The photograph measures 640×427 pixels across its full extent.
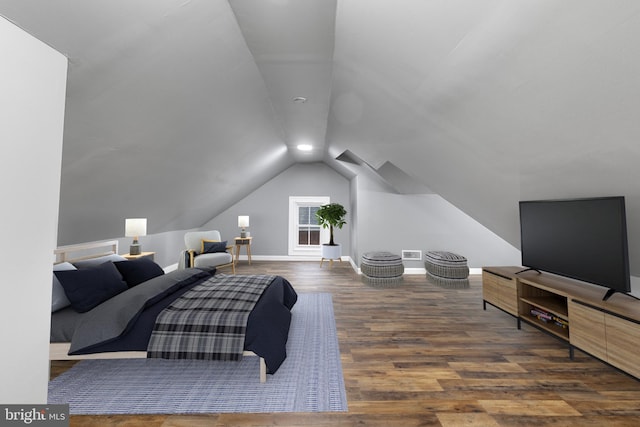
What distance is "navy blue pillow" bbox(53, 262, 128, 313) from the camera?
7.06 ft

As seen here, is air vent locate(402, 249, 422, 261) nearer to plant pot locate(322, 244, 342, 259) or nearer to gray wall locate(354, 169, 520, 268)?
gray wall locate(354, 169, 520, 268)

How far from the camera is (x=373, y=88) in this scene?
8.59 feet

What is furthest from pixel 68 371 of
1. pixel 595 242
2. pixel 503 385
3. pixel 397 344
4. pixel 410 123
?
pixel 595 242

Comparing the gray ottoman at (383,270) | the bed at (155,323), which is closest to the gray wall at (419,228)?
the gray ottoman at (383,270)

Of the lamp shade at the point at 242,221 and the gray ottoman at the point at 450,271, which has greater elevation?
the lamp shade at the point at 242,221

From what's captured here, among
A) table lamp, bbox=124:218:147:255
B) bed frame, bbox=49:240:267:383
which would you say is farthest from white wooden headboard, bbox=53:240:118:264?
table lamp, bbox=124:218:147:255

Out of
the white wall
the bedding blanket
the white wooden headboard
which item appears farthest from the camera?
the white wooden headboard

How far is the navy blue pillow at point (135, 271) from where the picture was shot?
2.85 meters

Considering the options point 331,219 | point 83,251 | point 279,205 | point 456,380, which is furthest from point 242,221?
point 456,380

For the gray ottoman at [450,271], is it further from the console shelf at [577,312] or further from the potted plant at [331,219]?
the potted plant at [331,219]

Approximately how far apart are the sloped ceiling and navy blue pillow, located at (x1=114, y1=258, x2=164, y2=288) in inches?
33.1

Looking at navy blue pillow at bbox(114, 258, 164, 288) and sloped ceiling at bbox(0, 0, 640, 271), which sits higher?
sloped ceiling at bbox(0, 0, 640, 271)

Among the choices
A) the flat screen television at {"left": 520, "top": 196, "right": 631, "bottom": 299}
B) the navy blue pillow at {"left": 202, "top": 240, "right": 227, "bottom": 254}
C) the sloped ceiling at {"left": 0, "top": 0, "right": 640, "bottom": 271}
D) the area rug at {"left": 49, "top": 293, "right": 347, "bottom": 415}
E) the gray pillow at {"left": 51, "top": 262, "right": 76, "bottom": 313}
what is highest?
the sloped ceiling at {"left": 0, "top": 0, "right": 640, "bottom": 271}

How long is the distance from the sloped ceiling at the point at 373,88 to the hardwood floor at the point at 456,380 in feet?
3.79
